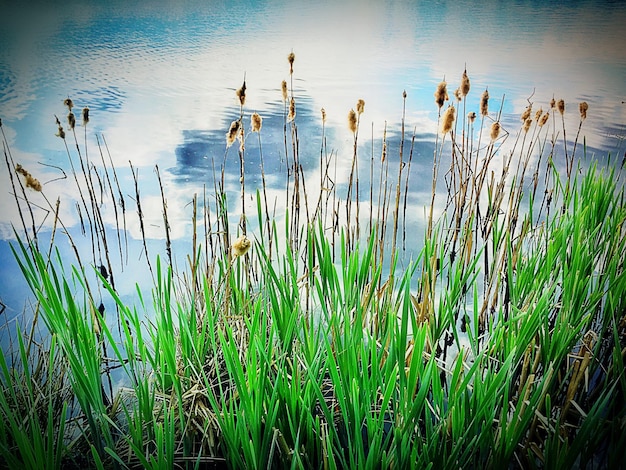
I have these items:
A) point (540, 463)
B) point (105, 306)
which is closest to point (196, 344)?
point (105, 306)

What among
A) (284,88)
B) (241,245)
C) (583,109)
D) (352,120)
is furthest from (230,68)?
(583,109)

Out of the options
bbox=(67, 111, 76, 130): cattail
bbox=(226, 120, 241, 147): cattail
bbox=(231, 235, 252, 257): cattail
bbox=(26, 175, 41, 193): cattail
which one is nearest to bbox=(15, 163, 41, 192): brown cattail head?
bbox=(26, 175, 41, 193): cattail

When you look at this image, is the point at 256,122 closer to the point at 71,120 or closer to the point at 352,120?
the point at 352,120

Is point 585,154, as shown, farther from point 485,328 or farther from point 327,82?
point 327,82

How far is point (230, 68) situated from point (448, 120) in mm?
642

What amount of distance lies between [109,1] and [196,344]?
1.01 meters

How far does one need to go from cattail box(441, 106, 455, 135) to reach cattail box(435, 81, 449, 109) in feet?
0.20

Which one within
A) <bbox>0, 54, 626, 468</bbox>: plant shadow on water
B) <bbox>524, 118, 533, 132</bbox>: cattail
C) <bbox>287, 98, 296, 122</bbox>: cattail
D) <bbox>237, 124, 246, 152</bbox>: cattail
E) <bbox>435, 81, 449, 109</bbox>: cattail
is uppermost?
<bbox>435, 81, 449, 109</bbox>: cattail

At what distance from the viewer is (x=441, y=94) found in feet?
4.58

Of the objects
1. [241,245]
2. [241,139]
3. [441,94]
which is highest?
[441,94]

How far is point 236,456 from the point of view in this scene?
0.89 m

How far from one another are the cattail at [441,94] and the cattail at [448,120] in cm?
6

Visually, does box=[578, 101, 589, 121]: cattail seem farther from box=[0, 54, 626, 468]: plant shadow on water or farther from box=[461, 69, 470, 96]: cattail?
box=[461, 69, 470, 96]: cattail

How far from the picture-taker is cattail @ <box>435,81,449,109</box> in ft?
4.57
